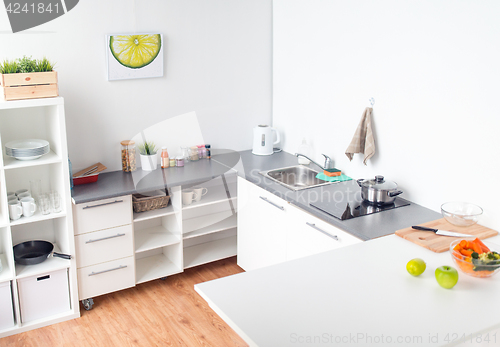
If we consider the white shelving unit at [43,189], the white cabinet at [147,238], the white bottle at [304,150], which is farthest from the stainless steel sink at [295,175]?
the white shelving unit at [43,189]

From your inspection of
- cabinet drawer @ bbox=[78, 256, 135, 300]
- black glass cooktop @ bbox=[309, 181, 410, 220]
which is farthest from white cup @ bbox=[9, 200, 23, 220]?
black glass cooktop @ bbox=[309, 181, 410, 220]

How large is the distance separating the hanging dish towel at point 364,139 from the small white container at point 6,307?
222 centimetres

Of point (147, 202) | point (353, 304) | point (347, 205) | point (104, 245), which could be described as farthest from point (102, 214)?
point (353, 304)

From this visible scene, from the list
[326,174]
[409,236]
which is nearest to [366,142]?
[326,174]

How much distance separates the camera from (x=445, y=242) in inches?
87.3

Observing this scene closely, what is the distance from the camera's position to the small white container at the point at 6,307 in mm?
2875

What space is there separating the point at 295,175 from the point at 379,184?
2.78 feet

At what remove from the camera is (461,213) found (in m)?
2.51

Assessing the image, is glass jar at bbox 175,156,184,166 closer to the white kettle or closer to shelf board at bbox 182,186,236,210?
shelf board at bbox 182,186,236,210

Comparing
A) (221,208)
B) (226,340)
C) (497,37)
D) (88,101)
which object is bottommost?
(226,340)

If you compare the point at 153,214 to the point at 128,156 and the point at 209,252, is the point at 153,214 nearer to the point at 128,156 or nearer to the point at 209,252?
the point at 128,156

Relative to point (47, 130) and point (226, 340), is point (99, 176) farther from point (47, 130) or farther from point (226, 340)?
point (226, 340)

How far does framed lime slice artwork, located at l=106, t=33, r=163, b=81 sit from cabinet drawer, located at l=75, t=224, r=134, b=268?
102cm

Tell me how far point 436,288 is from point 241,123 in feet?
7.71
